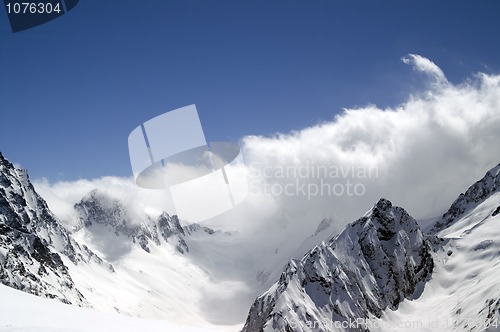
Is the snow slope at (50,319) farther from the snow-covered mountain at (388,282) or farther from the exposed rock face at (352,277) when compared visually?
the snow-covered mountain at (388,282)

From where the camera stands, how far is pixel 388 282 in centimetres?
14688

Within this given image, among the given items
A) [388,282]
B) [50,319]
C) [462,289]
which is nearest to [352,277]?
[388,282]

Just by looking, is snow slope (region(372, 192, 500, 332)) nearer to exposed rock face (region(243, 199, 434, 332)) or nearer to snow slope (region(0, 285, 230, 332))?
exposed rock face (region(243, 199, 434, 332))

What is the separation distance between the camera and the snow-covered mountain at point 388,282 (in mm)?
117562

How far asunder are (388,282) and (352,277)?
664 inches

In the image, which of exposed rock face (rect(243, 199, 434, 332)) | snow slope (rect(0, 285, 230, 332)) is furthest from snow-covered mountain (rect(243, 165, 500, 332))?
snow slope (rect(0, 285, 230, 332))

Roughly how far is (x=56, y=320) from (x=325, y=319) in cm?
11451

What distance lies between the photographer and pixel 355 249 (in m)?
152

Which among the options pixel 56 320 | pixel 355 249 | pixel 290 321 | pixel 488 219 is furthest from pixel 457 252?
pixel 56 320

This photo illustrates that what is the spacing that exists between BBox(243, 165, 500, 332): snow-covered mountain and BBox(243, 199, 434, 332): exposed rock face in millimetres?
349

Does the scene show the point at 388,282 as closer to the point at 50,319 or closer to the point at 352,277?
the point at 352,277

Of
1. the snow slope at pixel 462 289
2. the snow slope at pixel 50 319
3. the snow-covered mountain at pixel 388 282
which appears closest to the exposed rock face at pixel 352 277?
the snow-covered mountain at pixel 388 282

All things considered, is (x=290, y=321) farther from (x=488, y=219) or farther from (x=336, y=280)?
(x=488, y=219)

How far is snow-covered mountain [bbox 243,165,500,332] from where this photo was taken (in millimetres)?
117562
